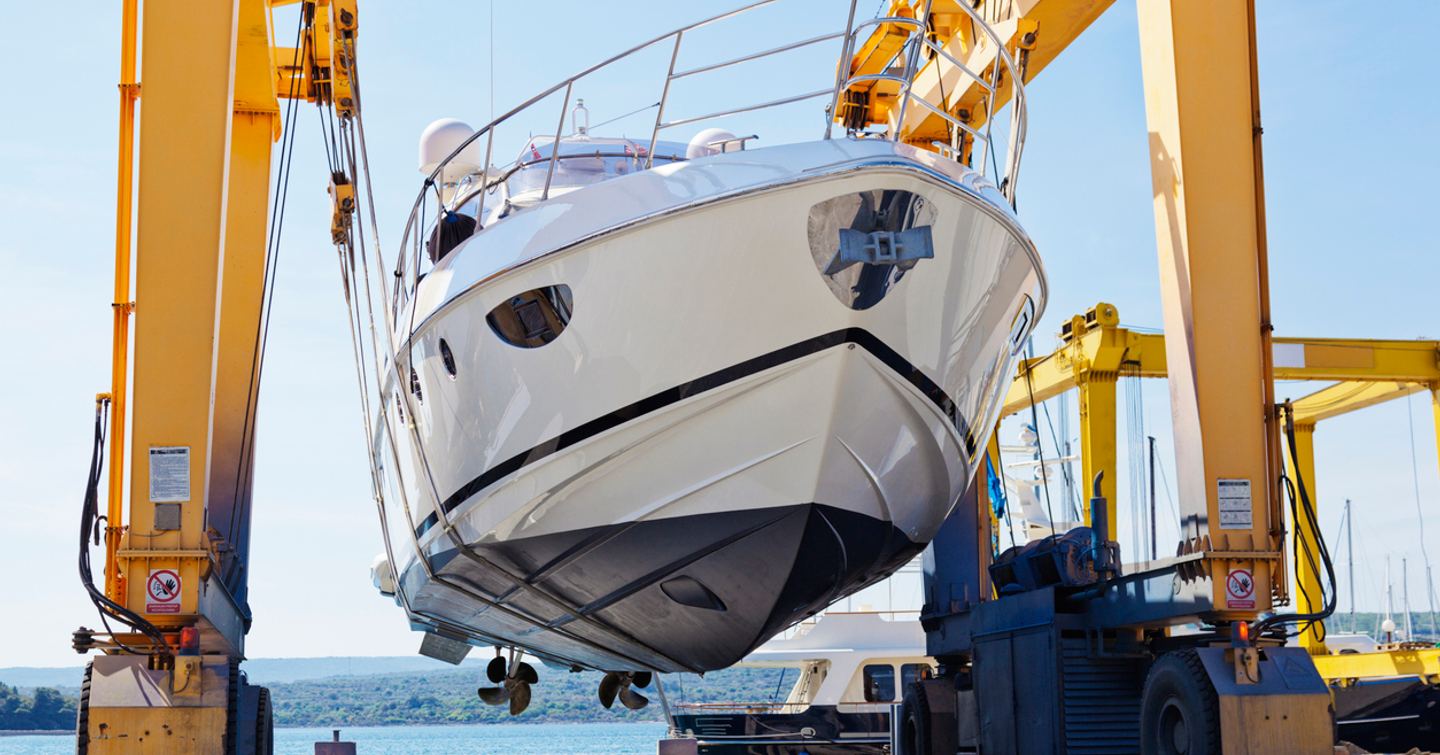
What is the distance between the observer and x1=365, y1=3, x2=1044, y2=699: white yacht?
18.9 feet

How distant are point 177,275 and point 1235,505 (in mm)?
5176

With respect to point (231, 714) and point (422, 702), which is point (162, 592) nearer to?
point (231, 714)

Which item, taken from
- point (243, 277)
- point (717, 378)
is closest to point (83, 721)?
point (717, 378)

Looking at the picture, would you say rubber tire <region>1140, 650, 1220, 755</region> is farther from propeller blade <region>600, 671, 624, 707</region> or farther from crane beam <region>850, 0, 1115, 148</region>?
propeller blade <region>600, 671, 624, 707</region>

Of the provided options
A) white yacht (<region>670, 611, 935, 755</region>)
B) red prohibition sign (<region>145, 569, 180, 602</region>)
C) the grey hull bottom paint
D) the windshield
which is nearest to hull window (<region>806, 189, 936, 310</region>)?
the grey hull bottom paint

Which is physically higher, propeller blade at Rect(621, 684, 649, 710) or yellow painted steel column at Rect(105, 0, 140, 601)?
yellow painted steel column at Rect(105, 0, 140, 601)

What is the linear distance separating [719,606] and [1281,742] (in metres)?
2.63

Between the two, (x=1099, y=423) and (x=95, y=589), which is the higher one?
(x=1099, y=423)

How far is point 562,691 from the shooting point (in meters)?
142

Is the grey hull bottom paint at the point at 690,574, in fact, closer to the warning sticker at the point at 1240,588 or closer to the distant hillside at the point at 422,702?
the warning sticker at the point at 1240,588

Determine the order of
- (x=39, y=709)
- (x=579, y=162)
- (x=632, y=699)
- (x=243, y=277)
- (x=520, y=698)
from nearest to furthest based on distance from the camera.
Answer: (x=579, y=162) → (x=243, y=277) → (x=520, y=698) → (x=632, y=699) → (x=39, y=709)

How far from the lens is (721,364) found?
19.3 feet

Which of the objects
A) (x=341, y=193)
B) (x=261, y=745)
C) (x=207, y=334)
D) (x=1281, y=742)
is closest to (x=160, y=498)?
(x=207, y=334)

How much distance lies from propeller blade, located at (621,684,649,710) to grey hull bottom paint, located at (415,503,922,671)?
7.81ft
